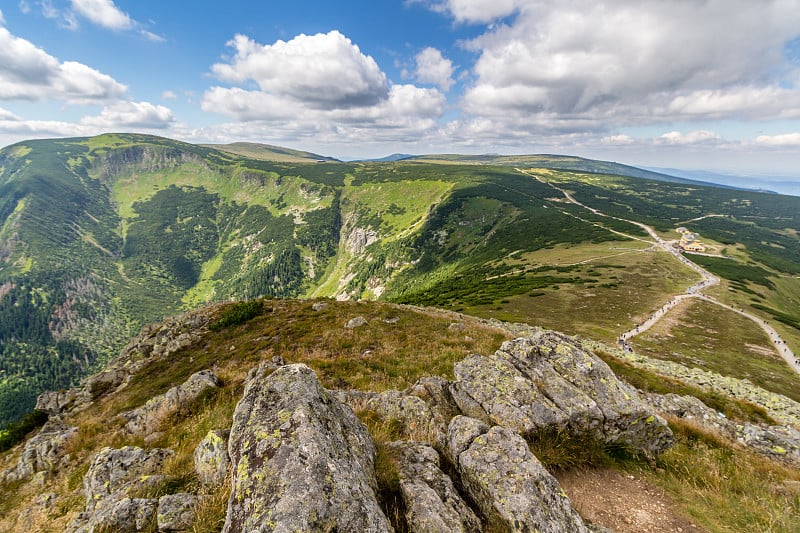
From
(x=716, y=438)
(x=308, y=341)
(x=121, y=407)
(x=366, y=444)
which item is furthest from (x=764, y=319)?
(x=121, y=407)

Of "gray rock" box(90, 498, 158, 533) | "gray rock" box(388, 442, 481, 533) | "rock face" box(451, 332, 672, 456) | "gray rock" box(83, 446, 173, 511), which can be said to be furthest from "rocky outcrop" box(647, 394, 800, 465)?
"gray rock" box(83, 446, 173, 511)

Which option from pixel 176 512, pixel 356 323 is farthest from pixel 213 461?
pixel 356 323

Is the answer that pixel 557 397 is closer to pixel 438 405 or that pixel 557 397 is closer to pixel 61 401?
pixel 438 405

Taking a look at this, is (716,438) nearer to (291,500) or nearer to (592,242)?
(291,500)

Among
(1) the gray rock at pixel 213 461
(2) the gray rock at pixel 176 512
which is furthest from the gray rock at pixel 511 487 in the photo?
(2) the gray rock at pixel 176 512

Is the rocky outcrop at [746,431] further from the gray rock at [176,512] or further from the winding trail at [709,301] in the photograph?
the winding trail at [709,301]
